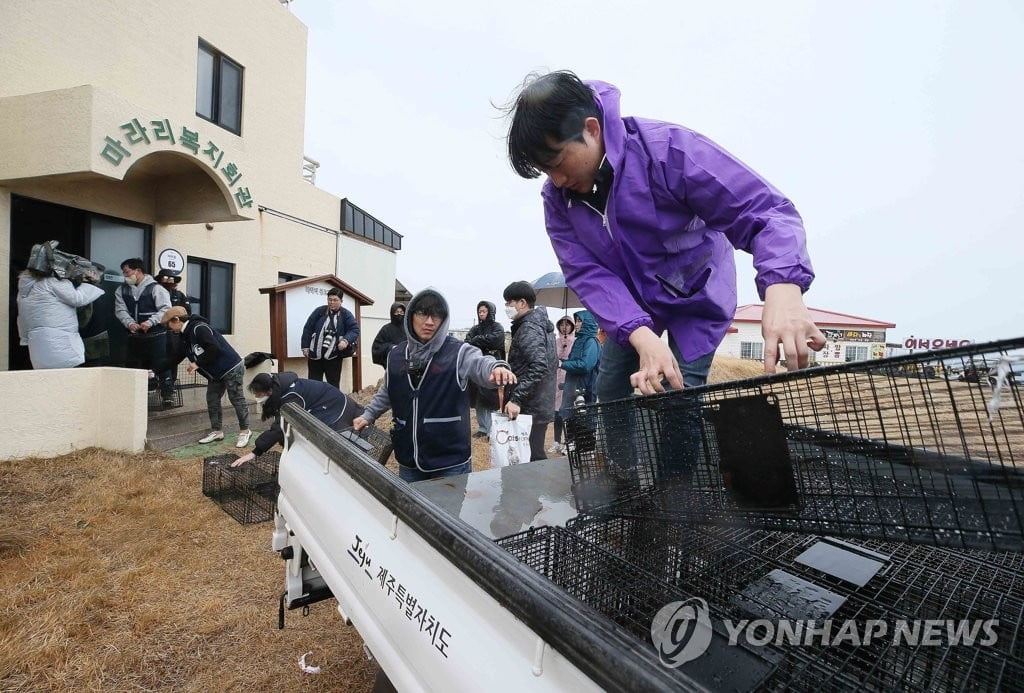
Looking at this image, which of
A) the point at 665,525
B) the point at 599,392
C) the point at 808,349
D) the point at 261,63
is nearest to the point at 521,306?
the point at 599,392

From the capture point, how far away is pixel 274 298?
7.30 m

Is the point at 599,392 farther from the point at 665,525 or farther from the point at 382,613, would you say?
the point at 382,613

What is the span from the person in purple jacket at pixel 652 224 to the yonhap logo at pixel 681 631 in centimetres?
59

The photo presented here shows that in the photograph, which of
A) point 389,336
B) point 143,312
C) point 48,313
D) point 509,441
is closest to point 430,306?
point 509,441

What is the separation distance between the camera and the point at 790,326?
1.12 m

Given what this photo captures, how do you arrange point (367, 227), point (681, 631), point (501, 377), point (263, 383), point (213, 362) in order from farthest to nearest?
point (367, 227), point (213, 362), point (263, 383), point (501, 377), point (681, 631)

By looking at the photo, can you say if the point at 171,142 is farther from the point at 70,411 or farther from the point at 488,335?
the point at 488,335

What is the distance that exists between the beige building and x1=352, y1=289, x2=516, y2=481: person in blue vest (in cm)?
433

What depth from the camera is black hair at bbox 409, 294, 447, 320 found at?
124 inches

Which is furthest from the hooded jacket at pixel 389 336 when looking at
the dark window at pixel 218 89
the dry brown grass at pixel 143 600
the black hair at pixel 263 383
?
the dark window at pixel 218 89

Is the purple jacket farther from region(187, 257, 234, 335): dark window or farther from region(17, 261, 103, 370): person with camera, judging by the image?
region(187, 257, 234, 335): dark window

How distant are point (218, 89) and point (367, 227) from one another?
4153 mm

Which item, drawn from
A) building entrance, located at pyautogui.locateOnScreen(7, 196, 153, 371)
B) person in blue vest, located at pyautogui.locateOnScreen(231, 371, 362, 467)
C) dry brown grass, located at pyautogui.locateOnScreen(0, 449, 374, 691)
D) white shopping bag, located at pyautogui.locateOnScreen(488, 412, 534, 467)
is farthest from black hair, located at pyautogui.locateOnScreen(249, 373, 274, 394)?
building entrance, located at pyautogui.locateOnScreen(7, 196, 153, 371)

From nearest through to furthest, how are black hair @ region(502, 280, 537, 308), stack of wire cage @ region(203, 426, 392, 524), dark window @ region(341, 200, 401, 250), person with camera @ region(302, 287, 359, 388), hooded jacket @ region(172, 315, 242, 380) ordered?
stack of wire cage @ region(203, 426, 392, 524), black hair @ region(502, 280, 537, 308), hooded jacket @ region(172, 315, 242, 380), person with camera @ region(302, 287, 359, 388), dark window @ region(341, 200, 401, 250)
